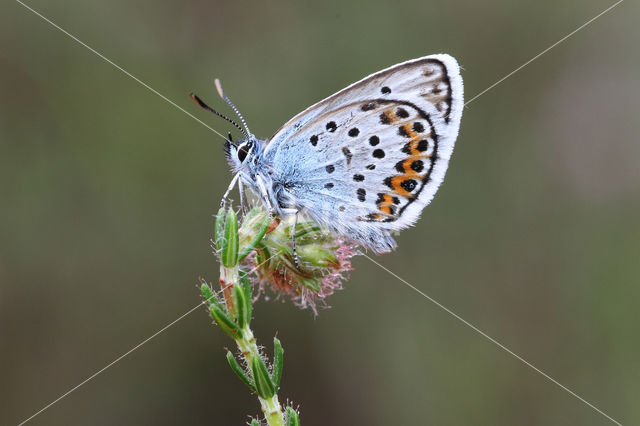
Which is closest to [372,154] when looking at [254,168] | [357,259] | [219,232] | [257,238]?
[254,168]

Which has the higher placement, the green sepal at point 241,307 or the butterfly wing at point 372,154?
the butterfly wing at point 372,154

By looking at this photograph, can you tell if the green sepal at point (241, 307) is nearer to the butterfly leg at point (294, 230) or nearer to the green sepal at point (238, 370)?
the green sepal at point (238, 370)

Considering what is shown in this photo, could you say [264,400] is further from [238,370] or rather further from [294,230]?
[294,230]

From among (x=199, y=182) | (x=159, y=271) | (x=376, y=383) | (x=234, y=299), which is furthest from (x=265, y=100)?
(x=234, y=299)

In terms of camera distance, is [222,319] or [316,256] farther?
[316,256]

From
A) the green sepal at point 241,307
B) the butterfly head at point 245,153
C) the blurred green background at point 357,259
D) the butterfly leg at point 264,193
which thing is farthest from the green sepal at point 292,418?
the blurred green background at point 357,259

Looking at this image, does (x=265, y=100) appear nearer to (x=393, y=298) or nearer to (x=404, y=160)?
(x=393, y=298)

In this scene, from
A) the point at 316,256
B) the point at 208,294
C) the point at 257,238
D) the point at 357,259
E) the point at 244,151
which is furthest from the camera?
the point at 357,259
